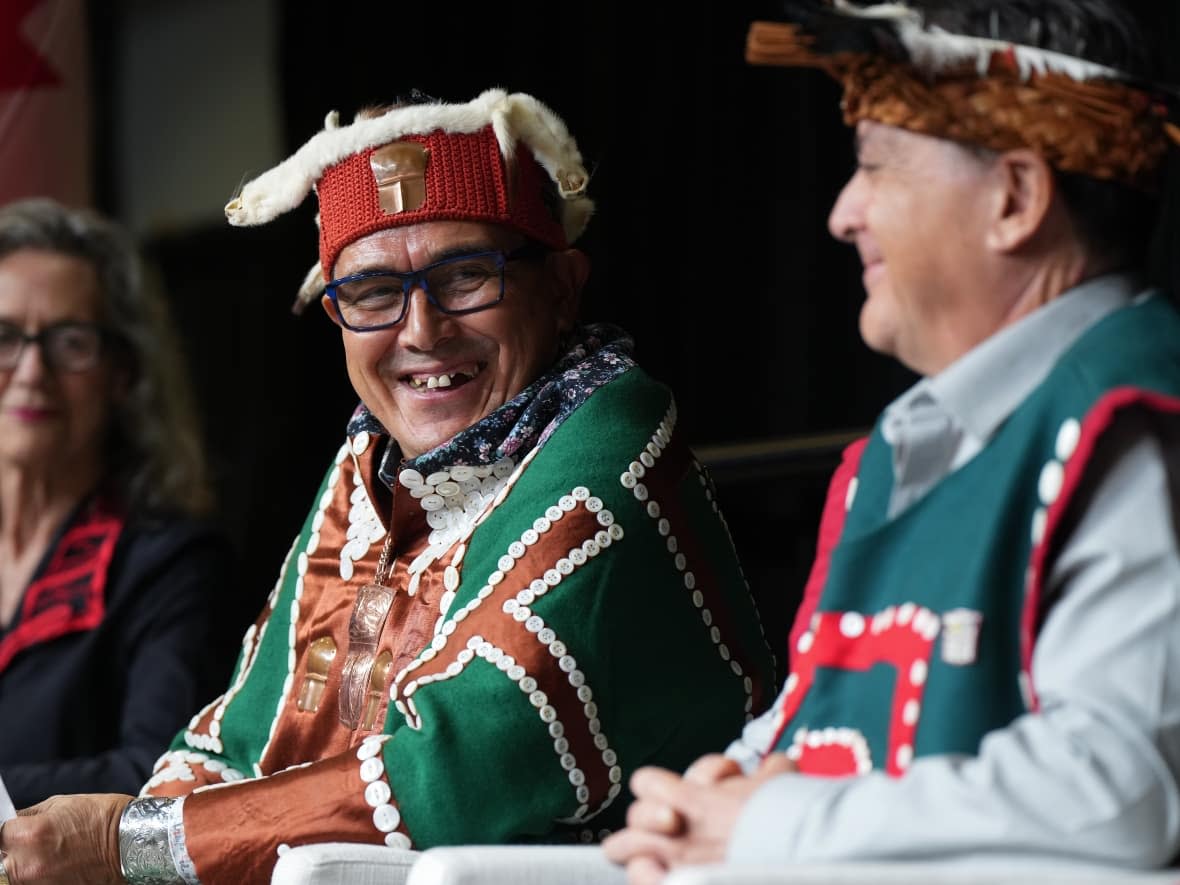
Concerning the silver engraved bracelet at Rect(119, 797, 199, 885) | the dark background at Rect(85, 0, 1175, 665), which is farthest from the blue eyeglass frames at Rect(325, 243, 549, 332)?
the dark background at Rect(85, 0, 1175, 665)

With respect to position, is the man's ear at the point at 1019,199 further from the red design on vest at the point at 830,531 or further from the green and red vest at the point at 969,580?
the red design on vest at the point at 830,531

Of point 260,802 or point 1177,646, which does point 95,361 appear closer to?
point 260,802

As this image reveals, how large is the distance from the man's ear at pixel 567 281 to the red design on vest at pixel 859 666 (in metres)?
0.97

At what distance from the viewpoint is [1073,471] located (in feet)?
5.09

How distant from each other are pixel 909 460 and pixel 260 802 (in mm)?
1012

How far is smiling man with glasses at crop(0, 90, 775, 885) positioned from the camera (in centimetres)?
222

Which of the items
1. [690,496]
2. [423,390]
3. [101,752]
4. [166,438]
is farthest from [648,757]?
[166,438]

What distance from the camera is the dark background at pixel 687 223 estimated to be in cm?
380

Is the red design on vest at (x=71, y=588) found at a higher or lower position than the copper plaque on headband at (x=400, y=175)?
lower

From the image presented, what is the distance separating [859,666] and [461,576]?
0.84 m

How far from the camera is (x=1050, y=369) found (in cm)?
168

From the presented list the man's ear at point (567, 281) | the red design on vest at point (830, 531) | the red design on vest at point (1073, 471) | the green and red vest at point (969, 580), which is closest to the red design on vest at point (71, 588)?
the man's ear at point (567, 281)

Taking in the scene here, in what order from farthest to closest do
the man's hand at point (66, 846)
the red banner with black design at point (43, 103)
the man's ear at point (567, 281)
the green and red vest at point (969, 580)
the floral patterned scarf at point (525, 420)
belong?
the red banner with black design at point (43, 103), the man's ear at point (567, 281), the floral patterned scarf at point (525, 420), the man's hand at point (66, 846), the green and red vest at point (969, 580)

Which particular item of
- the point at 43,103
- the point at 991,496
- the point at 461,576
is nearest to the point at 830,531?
the point at 991,496
